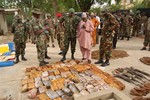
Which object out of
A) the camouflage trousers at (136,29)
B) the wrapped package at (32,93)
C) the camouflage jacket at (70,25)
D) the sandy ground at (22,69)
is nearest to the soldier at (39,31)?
the camouflage jacket at (70,25)

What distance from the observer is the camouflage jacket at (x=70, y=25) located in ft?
20.0

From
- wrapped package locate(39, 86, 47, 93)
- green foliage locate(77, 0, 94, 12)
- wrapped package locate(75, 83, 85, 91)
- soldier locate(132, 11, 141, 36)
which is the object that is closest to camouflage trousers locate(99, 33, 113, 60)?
wrapped package locate(75, 83, 85, 91)

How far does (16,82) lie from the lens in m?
4.94

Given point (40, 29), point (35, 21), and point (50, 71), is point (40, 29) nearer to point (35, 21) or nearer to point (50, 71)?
point (35, 21)

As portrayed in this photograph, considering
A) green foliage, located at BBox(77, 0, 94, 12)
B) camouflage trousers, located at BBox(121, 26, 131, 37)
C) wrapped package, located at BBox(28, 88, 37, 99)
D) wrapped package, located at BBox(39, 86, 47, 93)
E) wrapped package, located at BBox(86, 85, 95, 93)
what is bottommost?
wrapped package, located at BBox(28, 88, 37, 99)

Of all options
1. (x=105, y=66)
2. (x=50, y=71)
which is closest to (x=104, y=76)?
(x=105, y=66)

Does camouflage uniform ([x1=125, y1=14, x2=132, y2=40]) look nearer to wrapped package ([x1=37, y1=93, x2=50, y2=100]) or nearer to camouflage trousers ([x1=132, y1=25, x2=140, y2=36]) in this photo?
camouflage trousers ([x1=132, y1=25, x2=140, y2=36])

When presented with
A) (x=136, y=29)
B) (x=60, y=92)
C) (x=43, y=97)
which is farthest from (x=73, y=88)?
(x=136, y=29)

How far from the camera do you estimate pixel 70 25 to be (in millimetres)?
6109

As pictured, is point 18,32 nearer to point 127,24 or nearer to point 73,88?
point 73,88

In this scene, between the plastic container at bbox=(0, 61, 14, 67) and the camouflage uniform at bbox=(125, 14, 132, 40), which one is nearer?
the plastic container at bbox=(0, 61, 14, 67)

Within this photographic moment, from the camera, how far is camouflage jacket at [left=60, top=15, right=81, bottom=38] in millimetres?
6090

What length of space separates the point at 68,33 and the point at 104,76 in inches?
85.3

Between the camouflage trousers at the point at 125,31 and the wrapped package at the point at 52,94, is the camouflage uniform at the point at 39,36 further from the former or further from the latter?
the camouflage trousers at the point at 125,31
